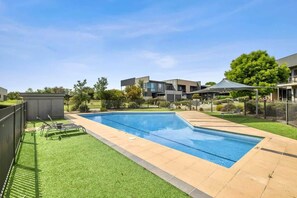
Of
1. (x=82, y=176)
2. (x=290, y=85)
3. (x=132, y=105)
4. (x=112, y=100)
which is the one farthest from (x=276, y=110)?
(x=112, y=100)

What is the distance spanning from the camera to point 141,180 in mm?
3678

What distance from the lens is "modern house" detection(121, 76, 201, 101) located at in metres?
43.5

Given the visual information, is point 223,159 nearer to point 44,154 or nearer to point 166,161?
point 166,161

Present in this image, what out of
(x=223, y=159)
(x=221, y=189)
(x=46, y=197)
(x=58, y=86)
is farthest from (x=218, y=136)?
(x=58, y=86)

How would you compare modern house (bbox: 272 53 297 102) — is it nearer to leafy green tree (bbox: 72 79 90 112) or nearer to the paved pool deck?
the paved pool deck

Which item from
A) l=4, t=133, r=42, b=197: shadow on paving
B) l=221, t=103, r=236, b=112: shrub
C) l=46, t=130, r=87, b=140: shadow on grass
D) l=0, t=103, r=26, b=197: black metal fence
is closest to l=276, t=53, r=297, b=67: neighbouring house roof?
l=221, t=103, r=236, b=112: shrub

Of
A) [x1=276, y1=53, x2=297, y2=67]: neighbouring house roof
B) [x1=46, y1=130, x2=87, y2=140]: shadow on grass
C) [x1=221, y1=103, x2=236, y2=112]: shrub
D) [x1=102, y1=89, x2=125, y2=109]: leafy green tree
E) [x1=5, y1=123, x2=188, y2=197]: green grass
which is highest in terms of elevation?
[x1=276, y1=53, x2=297, y2=67]: neighbouring house roof

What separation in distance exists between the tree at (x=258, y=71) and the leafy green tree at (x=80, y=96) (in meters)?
17.6

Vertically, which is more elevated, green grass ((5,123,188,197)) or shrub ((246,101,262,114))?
shrub ((246,101,262,114))

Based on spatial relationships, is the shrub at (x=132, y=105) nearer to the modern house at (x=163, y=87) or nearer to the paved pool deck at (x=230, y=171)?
the modern house at (x=163, y=87)

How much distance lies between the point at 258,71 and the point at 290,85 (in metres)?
10.8

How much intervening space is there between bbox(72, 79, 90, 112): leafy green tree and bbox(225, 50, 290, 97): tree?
17.6 meters

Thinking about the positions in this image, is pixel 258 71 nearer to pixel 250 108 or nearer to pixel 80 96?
pixel 250 108

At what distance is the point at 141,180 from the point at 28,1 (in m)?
9.93
